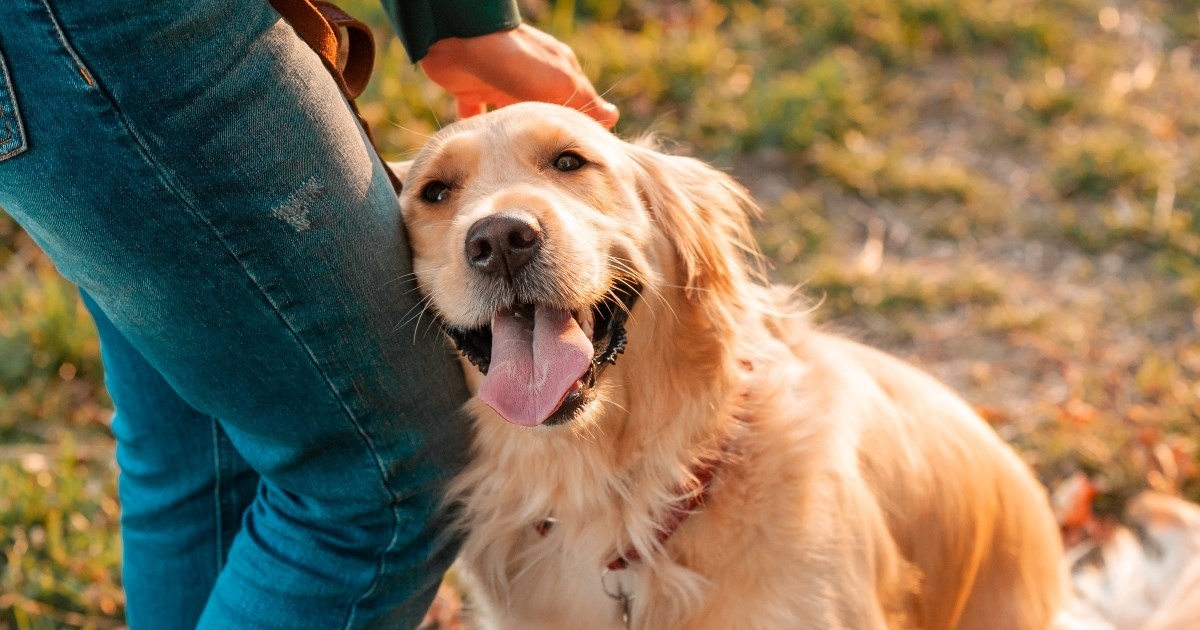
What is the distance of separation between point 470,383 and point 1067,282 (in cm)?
304

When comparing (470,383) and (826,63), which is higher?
(470,383)

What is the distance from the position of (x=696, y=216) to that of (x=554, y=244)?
458 millimetres

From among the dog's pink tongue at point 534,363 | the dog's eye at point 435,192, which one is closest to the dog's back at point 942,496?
the dog's pink tongue at point 534,363

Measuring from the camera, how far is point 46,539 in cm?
303

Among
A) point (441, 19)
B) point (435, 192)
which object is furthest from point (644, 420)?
point (441, 19)

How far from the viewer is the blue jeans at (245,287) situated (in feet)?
4.65

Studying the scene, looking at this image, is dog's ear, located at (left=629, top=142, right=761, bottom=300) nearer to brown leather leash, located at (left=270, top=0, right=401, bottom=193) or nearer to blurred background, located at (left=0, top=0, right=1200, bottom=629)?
brown leather leash, located at (left=270, top=0, right=401, bottom=193)

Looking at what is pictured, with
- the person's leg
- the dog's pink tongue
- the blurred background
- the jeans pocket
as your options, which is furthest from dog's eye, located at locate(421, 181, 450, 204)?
the blurred background

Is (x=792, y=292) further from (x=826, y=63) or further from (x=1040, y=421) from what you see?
(x=826, y=63)

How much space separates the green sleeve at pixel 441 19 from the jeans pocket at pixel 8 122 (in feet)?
2.40

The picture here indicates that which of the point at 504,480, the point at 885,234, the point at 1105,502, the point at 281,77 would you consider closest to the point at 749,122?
the point at 885,234

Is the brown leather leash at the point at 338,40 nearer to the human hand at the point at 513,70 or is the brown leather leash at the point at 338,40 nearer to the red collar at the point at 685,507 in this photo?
the human hand at the point at 513,70

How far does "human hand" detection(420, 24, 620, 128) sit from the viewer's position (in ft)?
6.81

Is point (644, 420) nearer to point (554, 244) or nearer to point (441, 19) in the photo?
point (554, 244)
